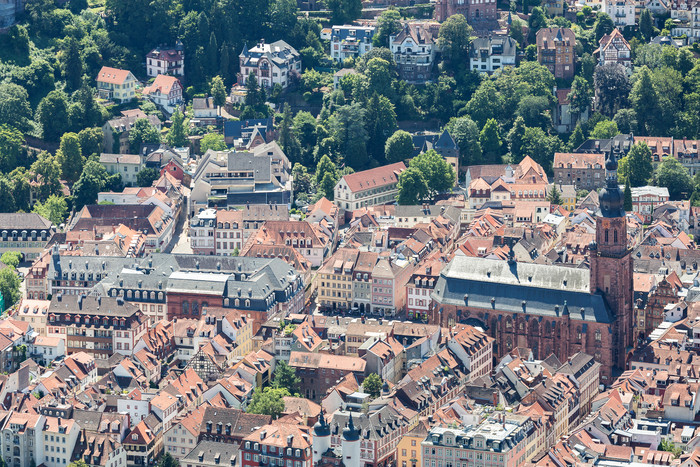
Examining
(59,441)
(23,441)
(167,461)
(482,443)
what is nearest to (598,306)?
(482,443)

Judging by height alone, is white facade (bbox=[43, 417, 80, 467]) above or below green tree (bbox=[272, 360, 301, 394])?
below

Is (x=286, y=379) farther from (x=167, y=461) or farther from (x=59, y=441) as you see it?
(x=59, y=441)

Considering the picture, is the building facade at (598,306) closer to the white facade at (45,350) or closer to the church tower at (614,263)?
the church tower at (614,263)

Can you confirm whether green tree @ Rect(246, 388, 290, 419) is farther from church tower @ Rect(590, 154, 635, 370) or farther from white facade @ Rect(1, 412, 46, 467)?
church tower @ Rect(590, 154, 635, 370)

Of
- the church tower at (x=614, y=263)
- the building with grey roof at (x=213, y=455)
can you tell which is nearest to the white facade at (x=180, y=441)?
the building with grey roof at (x=213, y=455)

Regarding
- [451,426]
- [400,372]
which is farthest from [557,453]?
[400,372]

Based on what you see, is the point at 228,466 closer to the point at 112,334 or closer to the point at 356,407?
the point at 356,407

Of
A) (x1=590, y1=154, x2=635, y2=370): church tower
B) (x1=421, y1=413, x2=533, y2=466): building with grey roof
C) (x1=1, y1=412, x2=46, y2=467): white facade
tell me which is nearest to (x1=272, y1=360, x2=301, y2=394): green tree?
(x1=421, y1=413, x2=533, y2=466): building with grey roof
